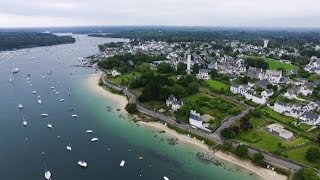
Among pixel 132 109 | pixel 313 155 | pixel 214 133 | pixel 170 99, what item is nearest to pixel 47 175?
pixel 132 109

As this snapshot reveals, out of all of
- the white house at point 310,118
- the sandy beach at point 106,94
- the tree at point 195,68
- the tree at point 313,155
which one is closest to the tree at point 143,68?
the sandy beach at point 106,94

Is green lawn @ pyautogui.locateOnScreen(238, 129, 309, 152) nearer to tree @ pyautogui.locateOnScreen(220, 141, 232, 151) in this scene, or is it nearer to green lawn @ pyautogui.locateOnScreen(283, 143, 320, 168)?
green lawn @ pyautogui.locateOnScreen(283, 143, 320, 168)

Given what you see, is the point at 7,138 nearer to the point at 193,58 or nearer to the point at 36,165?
the point at 36,165

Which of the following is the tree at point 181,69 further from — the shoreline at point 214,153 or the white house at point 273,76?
the shoreline at point 214,153

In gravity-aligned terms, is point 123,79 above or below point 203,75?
below

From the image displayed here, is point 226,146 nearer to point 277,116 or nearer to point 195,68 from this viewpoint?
point 277,116
